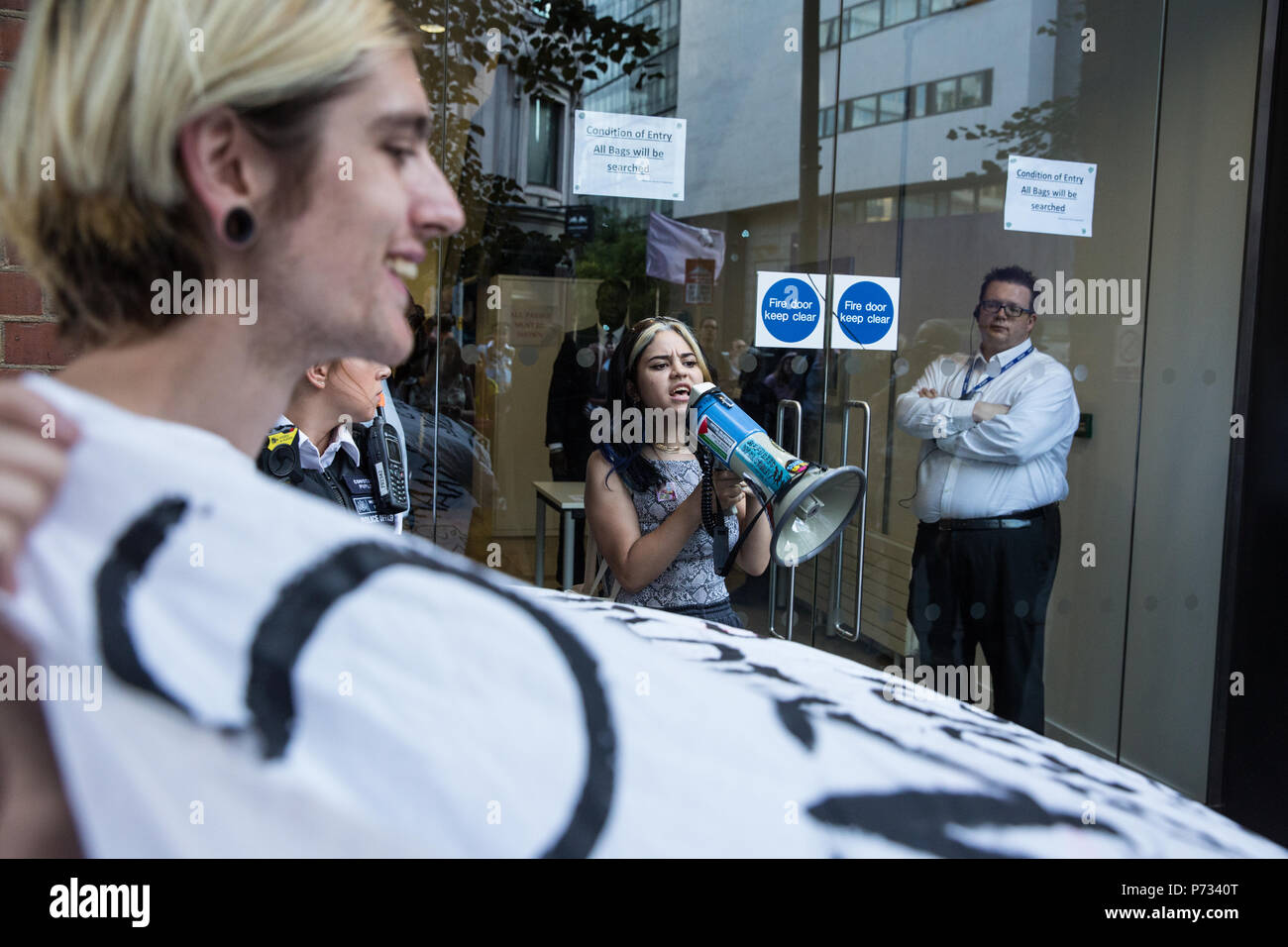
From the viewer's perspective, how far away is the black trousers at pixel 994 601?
3.50m

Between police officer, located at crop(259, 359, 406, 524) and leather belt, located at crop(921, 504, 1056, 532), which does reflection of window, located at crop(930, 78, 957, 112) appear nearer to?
leather belt, located at crop(921, 504, 1056, 532)

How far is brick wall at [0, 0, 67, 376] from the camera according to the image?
1.95 meters

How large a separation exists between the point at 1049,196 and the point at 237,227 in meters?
3.43

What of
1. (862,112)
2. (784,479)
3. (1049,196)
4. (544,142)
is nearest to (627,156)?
(544,142)

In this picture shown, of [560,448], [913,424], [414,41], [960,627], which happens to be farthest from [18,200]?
[960,627]

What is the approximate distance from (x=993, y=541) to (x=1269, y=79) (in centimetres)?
185

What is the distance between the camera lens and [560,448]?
10.4 feet

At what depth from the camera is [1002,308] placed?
350 centimetres

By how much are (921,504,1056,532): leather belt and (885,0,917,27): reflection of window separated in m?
1.72

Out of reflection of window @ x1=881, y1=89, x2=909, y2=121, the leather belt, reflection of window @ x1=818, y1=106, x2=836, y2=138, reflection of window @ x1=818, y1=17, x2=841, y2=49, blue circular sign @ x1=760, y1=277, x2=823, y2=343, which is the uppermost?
reflection of window @ x1=818, y1=17, x2=841, y2=49

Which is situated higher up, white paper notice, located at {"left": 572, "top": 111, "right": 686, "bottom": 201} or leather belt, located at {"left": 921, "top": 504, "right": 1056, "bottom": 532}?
white paper notice, located at {"left": 572, "top": 111, "right": 686, "bottom": 201}

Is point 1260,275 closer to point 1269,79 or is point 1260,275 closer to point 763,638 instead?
point 1269,79

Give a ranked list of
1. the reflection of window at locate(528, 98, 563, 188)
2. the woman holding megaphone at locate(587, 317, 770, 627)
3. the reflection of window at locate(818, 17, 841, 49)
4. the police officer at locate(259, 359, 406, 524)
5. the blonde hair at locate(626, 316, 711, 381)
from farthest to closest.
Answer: the reflection of window at locate(818, 17, 841, 49) < the reflection of window at locate(528, 98, 563, 188) < the blonde hair at locate(626, 316, 711, 381) < the woman holding megaphone at locate(587, 317, 770, 627) < the police officer at locate(259, 359, 406, 524)

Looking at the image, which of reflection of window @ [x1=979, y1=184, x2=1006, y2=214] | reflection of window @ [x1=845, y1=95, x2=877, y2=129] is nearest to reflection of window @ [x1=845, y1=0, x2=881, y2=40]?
reflection of window @ [x1=845, y1=95, x2=877, y2=129]
